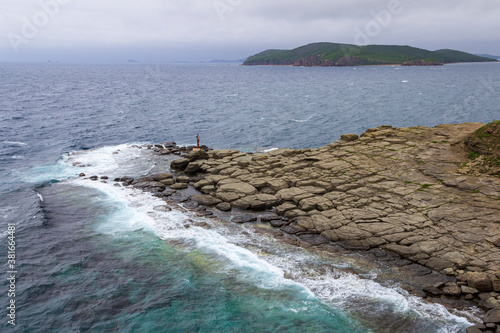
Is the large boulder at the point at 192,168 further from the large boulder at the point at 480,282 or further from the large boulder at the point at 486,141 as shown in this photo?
the large boulder at the point at 486,141

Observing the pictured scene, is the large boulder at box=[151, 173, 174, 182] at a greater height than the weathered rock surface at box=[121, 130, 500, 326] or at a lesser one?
lesser

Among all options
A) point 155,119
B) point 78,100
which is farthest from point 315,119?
point 78,100

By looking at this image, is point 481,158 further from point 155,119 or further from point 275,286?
point 155,119

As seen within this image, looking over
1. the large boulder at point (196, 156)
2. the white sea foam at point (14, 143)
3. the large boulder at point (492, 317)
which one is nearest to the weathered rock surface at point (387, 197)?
the large boulder at point (492, 317)

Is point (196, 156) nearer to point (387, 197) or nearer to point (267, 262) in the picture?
point (267, 262)

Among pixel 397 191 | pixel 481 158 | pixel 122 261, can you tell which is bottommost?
pixel 122 261

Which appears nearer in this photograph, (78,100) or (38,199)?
(38,199)

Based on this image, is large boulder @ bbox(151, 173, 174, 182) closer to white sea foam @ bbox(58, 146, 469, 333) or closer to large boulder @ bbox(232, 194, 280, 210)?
white sea foam @ bbox(58, 146, 469, 333)

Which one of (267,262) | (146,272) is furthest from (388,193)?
(146,272)

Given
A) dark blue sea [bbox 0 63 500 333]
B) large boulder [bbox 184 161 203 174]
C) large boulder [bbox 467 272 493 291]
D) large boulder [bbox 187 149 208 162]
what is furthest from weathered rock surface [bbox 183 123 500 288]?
dark blue sea [bbox 0 63 500 333]
